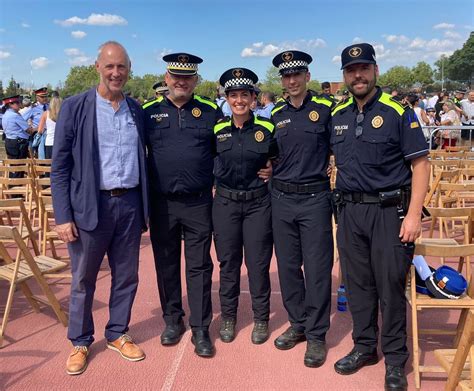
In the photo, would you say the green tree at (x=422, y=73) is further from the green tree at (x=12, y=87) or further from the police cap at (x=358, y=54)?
the police cap at (x=358, y=54)

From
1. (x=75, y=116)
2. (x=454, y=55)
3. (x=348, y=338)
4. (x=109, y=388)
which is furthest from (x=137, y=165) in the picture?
(x=454, y=55)

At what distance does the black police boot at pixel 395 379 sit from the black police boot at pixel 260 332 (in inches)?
38.6

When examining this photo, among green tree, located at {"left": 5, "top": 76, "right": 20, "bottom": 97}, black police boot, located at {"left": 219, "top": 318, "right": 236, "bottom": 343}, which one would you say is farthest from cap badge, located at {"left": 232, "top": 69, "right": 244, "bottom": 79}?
green tree, located at {"left": 5, "top": 76, "right": 20, "bottom": 97}

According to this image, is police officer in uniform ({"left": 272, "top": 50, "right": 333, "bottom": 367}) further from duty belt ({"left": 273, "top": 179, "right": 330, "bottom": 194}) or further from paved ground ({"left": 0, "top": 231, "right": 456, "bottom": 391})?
paved ground ({"left": 0, "top": 231, "right": 456, "bottom": 391})

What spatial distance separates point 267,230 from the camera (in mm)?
3504

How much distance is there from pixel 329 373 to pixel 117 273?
168 centimetres

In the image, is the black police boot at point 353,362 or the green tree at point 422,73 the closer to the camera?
the black police boot at point 353,362

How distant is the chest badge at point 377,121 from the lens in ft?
9.50

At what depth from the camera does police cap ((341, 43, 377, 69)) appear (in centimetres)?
290

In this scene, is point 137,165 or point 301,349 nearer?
point 137,165

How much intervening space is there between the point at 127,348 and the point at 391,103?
8.25ft

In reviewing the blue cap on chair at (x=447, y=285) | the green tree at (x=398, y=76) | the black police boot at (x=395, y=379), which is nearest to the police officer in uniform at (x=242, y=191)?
the black police boot at (x=395, y=379)

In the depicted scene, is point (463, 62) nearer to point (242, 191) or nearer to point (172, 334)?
point (242, 191)

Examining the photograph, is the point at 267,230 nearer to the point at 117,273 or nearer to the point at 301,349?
the point at 301,349
